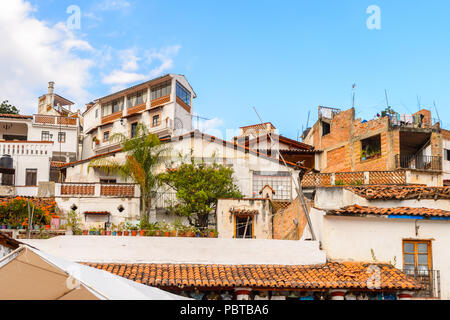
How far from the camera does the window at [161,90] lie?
34750mm

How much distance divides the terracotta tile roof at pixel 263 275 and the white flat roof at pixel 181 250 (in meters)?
0.28

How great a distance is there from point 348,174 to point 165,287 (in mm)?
14899

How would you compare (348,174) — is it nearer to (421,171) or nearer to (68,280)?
(421,171)

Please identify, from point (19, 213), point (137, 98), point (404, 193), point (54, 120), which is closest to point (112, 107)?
point (137, 98)

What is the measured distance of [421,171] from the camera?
2644cm

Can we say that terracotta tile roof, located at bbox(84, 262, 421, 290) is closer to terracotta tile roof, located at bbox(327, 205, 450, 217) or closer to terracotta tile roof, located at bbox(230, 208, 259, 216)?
terracotta tile roof, located at bbox(327, 205, 450, 217)

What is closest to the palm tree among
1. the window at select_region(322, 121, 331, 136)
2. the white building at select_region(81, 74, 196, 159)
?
the white building at select_region(81, 74, 196, 159)

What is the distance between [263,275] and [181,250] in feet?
9.25

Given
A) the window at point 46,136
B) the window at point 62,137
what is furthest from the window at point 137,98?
the window at point 46,136

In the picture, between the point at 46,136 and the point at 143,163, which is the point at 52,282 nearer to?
the point at 143,163

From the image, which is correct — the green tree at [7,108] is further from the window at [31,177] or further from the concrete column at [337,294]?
the concrete column at [337,294]

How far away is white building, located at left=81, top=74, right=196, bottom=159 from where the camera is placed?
34312 millimetres

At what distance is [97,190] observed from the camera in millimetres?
22625
